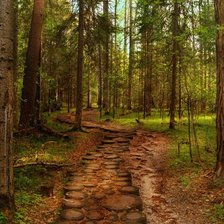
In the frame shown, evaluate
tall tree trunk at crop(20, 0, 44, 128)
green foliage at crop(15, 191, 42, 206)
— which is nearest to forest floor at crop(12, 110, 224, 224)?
green foliage at crop(15, 191, 42, 206)

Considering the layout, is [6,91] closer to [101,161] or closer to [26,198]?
[26,198]

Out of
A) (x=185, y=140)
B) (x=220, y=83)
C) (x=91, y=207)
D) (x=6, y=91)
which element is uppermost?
(x=220, y=83)

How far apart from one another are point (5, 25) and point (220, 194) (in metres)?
5.60

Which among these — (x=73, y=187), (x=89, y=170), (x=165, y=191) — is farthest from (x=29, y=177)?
(x=165, y=191)

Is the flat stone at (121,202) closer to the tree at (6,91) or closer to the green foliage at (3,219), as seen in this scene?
the green foliage at (3,219)

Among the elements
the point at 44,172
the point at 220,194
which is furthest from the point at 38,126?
the point at 220,194

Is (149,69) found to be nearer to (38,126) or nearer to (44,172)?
(38,126)

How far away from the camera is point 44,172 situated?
8.78m

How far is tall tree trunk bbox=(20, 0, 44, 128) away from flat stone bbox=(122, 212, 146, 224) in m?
8.23

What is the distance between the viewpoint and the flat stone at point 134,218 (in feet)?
19.9

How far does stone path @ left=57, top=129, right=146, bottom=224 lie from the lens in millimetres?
6158

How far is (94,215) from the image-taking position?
6227 millimetres

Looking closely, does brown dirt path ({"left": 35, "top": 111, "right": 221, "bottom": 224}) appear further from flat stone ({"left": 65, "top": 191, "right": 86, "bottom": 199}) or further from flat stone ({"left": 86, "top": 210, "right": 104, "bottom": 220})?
flat stone ({"left": 65, "top": 191, "right": 86, "bottom": 199})

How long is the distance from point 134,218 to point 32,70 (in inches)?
358
